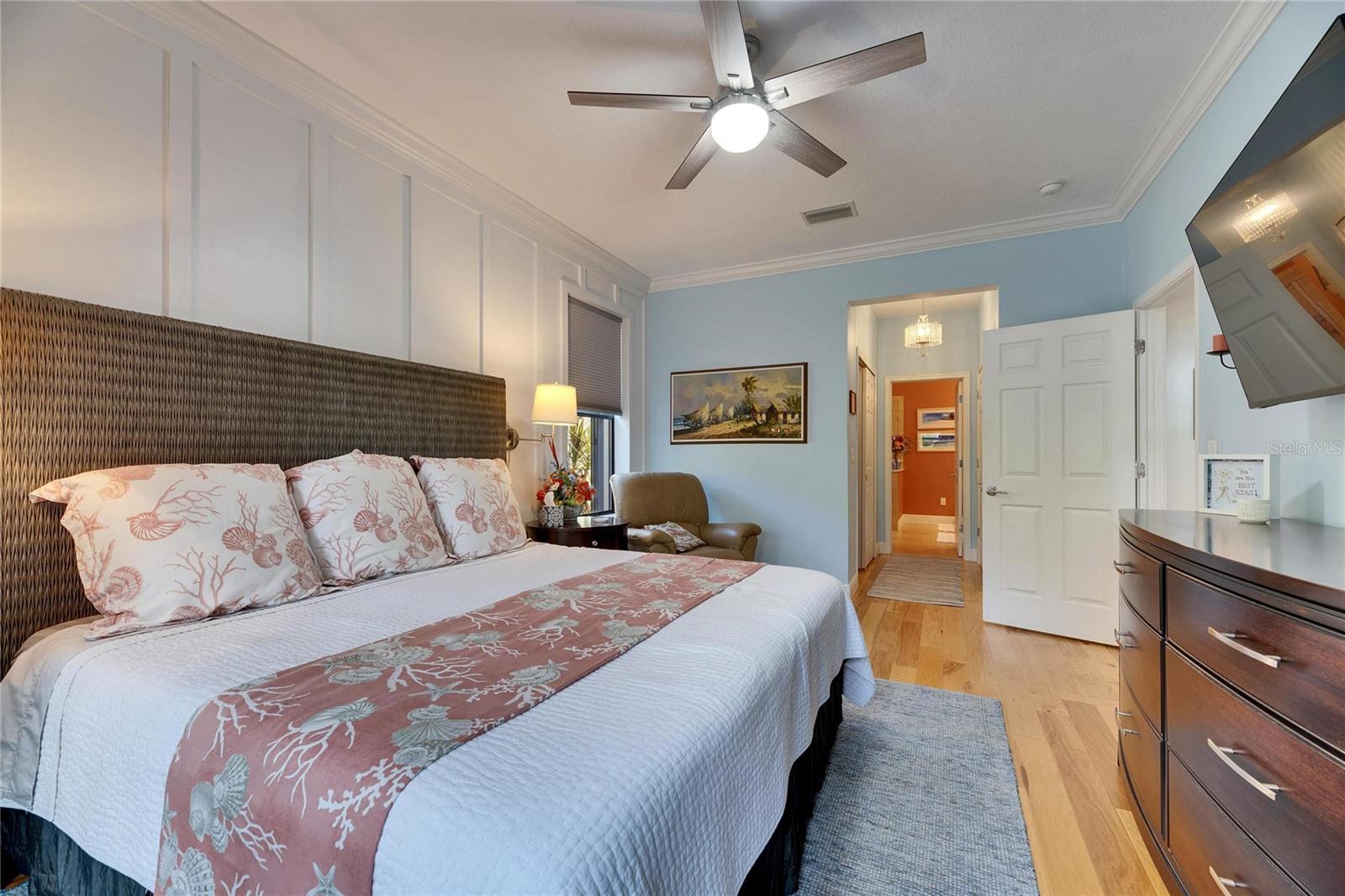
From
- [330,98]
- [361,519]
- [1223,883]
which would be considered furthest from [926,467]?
[330,98]

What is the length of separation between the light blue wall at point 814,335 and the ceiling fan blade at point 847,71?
2405mm

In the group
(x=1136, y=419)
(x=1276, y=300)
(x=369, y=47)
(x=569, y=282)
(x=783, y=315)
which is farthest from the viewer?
(x=783, y=315)

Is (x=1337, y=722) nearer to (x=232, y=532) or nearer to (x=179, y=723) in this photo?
(x=179, y=723)

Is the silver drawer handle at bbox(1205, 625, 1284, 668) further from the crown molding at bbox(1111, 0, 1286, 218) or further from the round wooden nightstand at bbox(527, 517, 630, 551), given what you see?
the round wooden nightstand at bbox(527, 517, 630, 551)

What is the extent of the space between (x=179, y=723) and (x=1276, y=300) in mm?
A: 2747

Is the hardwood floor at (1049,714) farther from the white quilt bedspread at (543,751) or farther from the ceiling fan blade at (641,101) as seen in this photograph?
the ceiling fan blade at (641,101)

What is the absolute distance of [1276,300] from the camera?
146 cm

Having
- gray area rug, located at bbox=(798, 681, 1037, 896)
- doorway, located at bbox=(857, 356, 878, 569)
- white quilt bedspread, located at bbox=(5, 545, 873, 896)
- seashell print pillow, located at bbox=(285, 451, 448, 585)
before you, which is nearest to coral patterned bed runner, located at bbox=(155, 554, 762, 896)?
white quilt bedspread, located at bbox=(5, 545, 873, 896)

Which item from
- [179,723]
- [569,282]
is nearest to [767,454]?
[569,282]

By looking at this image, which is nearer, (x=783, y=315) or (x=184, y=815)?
(x=184, y=815)

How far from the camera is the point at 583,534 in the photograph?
125 inches

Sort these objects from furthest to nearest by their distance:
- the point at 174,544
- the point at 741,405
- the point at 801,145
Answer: the point at 741,405 < the point at 801,145 < the point at 174,544

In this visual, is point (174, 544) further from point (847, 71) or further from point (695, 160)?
point (847, 71)

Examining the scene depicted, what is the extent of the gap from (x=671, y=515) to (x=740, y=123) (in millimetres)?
2766
